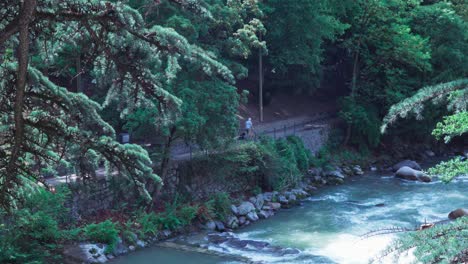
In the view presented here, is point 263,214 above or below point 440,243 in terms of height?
below

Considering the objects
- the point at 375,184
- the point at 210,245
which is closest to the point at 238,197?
the point at 210,245

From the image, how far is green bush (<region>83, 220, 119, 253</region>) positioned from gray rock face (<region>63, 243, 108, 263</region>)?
24cm

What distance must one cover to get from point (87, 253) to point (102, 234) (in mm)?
1033

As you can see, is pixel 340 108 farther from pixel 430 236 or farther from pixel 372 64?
pixel 430 236

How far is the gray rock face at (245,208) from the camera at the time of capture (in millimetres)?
23000

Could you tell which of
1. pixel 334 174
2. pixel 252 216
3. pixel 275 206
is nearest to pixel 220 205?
pixel 252 216

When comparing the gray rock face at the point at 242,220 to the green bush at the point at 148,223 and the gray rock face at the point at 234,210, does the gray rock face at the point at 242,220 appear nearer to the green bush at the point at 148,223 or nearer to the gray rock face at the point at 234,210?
the gray rock face at the point at 234,210

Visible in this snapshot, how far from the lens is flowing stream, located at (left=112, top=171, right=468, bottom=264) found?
60.1 feet

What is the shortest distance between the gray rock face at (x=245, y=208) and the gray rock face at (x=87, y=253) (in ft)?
21.6

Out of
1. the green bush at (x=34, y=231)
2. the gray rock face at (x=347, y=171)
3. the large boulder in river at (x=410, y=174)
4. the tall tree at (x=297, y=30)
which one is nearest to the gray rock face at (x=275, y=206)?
the gray rock face at (x=347, y=171)

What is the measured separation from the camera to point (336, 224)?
21.9 meters

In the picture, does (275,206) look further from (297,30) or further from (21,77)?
(21,77)

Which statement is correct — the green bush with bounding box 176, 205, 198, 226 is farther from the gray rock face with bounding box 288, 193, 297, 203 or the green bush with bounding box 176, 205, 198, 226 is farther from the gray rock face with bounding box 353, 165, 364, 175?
the gray rock face with bounding box 353, 165, 364, 175

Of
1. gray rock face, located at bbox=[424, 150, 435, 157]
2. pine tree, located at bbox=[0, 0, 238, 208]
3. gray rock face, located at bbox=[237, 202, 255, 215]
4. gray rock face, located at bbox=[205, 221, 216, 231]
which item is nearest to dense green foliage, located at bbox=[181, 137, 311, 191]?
gray rock face, located at bbox=[237, 202, 255, 215]
